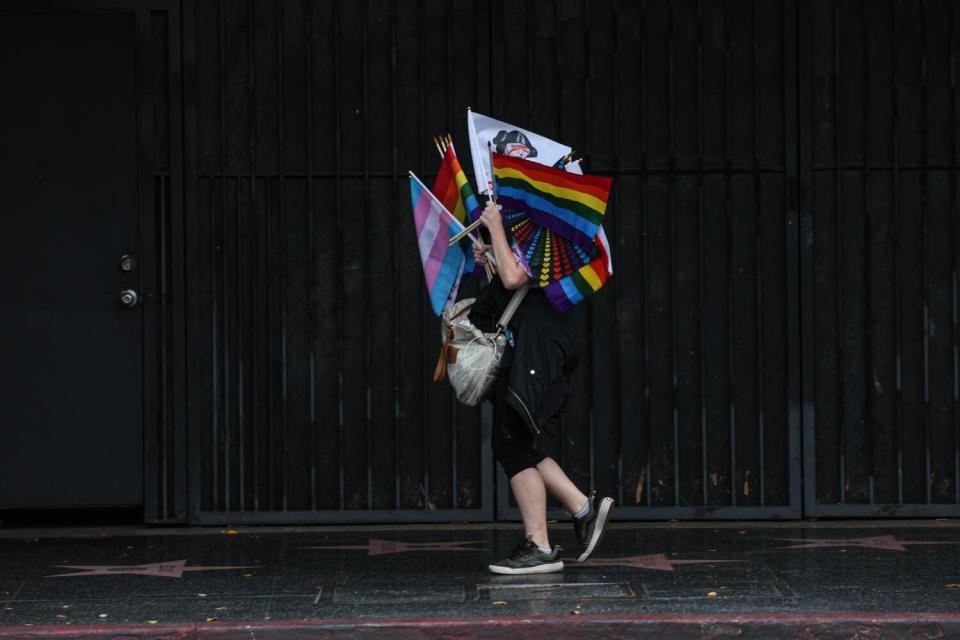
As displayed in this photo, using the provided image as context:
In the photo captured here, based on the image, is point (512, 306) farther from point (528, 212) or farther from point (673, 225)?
point (673, 225)

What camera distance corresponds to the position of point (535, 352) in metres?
7.40

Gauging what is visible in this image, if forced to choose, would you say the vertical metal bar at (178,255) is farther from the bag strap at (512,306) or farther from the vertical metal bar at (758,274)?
the vertical metal bar at (758,274)

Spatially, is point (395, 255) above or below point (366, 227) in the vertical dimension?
below

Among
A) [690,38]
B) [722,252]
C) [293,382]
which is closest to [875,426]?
[722,252]

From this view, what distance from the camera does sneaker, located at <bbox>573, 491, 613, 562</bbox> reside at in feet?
25.1

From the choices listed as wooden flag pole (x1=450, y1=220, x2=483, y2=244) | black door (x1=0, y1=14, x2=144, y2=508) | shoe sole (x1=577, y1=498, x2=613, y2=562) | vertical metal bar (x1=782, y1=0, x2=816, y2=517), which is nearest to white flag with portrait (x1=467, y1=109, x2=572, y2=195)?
wooden flag pole (x1=450, y1=220, x2=483, y2=244)

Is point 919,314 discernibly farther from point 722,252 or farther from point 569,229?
point 569,229

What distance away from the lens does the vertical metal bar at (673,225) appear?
919 cm

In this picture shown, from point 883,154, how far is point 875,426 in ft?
4.83

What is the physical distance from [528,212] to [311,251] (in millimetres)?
2045

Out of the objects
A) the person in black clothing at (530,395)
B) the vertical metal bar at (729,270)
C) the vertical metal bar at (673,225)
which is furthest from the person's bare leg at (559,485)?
the vertical metal bar at (729,270)

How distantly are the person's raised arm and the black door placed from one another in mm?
2599

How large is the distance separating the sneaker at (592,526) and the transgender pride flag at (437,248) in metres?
1.14

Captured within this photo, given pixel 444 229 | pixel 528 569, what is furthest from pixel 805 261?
pixel 528 569
